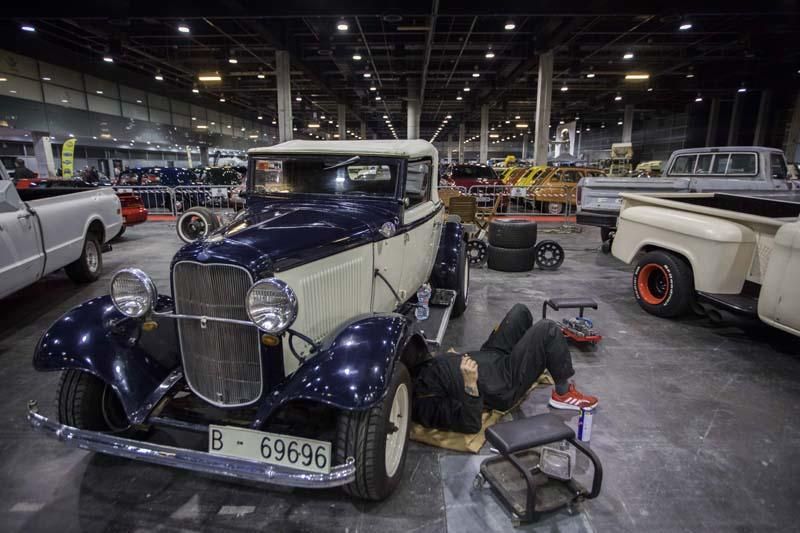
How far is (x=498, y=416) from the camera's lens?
3170mm

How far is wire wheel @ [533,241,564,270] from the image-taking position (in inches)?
303

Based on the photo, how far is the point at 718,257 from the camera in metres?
4.43

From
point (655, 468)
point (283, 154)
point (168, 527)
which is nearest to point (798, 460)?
point (655, 468)

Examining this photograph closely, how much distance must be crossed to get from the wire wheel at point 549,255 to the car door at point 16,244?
285 inches

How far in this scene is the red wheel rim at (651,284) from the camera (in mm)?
5492

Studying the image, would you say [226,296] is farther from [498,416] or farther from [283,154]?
[498,416]

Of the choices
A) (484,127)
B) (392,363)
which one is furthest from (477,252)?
(484,127)

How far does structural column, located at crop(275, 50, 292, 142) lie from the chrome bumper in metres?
16.4

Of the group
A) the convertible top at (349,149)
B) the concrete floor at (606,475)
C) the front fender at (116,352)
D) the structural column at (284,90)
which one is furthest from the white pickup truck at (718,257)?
the structural column at (284,90)

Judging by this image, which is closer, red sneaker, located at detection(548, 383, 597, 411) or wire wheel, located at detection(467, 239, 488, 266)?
red sneaker, located at detection(548, 383, 597, 411)

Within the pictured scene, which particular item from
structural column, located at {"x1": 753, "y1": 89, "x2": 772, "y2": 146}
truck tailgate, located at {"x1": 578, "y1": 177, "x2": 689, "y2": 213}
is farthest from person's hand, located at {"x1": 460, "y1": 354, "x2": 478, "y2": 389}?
structural column, located at {"x1": 753, "y1": 89, "x2": 772, "y2": 146}

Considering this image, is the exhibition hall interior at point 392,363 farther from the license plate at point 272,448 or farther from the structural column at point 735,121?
the structural column at point 735,121

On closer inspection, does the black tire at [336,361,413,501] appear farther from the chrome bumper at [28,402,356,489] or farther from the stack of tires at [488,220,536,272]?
the stack of tires at [488,220,536,272]

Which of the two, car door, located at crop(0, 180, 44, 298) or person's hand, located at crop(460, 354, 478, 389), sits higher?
car door, located at crop(0, 180, 44, 298)
